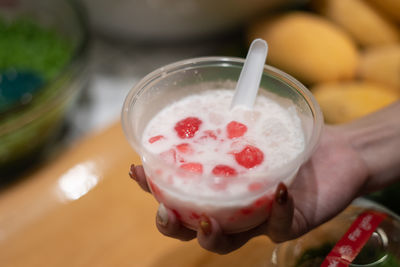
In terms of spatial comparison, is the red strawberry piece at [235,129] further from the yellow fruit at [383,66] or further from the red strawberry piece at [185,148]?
the yellow fruit at [383,66]

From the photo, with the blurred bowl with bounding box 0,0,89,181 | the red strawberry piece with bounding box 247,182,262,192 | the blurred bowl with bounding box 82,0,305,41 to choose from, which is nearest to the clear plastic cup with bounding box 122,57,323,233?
the red strawberry piece with bounding box 247,182,262,192

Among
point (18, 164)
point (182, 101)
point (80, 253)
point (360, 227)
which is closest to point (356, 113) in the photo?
point (360, 227)

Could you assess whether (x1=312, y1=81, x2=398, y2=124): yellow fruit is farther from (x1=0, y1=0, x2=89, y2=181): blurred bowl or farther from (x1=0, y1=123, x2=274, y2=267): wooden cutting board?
(x1=0, y1=0, x2=89, y2=181): blurred bowl

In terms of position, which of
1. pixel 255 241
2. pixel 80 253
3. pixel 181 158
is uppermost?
pixel 181 158

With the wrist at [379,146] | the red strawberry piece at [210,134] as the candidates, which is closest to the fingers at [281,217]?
the red strawberry piece at [210,134]

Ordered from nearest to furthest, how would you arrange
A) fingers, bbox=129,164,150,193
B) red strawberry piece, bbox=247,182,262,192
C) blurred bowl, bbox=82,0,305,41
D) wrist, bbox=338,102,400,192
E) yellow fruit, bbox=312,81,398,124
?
red strawberry piece, bbox=247,182,262,192 → fingers, bbox=129,164,150,193 → wrist, bbox=338,102,400,192 → yellow fruit, bbox=312,81,398,124 → blurred bowl, bbox=82,0,305,41

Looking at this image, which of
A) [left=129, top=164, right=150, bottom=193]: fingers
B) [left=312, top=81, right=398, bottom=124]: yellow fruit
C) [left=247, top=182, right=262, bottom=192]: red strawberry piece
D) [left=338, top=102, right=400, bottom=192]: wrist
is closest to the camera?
[left=247, top=182, right=262, bottom=192]: red strawberry piece

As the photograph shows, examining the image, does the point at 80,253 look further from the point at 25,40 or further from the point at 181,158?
the point at 25,40

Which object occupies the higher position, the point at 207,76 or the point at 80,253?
the point at 207,76
